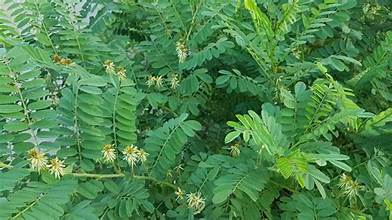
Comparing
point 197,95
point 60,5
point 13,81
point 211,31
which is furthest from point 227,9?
point 13,81

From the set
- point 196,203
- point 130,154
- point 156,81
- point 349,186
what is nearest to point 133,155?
point 130,154

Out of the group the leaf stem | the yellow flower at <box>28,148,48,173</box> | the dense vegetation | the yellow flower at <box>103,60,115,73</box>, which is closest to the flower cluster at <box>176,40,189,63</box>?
the dense vegetation

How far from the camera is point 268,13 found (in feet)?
3.35

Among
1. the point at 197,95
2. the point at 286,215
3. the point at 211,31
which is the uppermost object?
the point at 211,31

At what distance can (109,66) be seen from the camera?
958 mm

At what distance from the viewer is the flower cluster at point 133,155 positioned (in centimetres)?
85

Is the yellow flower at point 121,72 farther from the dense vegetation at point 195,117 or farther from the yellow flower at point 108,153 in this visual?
the yellow flower at point 108,153

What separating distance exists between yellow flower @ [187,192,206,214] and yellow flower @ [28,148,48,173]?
21 cm

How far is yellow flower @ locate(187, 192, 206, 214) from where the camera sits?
864 mm

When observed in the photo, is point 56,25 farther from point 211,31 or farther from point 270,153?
point 270,153

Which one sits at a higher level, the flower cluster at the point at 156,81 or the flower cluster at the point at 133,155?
the flower cluster at the point at 156,81

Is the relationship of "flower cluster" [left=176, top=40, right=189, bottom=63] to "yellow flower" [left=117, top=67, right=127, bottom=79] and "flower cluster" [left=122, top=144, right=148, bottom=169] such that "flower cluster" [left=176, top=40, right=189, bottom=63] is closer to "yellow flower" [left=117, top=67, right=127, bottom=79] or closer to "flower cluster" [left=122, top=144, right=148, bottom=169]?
"yellow flower" [left=117, top=67, right=127, bottom=79]

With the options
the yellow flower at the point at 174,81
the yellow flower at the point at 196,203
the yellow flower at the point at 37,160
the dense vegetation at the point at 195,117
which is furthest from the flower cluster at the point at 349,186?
the yellow flower at the point at 37,160

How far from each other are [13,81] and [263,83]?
15.9 inches
